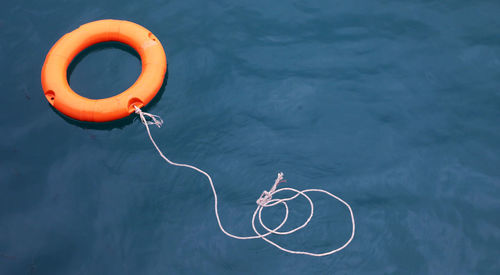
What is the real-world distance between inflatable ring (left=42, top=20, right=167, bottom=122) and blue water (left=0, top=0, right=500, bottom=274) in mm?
217

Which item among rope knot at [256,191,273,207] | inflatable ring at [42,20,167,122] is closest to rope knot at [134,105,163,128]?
inflatable ring at [42,20,167,122]

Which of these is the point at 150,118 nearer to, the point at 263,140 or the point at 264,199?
the point at 263,140

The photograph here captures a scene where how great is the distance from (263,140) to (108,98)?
6.26 feet

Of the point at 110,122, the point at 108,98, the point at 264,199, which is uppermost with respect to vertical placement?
the point at 108,98

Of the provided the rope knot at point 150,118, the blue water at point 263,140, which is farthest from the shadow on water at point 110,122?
the rope knot at point 150,118

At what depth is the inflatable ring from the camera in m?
Result: 4.39

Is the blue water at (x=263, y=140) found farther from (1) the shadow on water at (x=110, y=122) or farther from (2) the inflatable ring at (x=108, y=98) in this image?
(2) the inflatable ring at (x=108, y=98)

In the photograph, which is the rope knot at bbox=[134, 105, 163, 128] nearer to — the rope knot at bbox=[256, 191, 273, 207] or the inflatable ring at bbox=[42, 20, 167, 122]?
the inflatable ring at bbox=[42, 20, 167, 122]

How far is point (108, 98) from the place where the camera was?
4477mm

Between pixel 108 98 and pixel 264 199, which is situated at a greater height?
pixel 108 98

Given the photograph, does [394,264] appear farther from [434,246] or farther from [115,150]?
[115,150]

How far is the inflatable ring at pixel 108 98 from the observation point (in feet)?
14.4

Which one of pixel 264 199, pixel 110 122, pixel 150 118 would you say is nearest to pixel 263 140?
pixel 264 199

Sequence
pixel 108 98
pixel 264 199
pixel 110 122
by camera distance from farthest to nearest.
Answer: pixel 110 122
pixel 108 98
pixel 264 199
